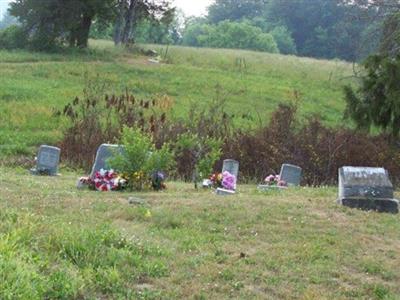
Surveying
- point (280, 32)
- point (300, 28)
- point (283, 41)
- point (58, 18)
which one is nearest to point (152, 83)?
point (58, 18)

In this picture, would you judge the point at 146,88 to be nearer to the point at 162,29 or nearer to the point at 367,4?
the point at 367,4

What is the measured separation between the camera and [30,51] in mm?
36594

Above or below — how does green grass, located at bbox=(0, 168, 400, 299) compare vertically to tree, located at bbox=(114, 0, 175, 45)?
below

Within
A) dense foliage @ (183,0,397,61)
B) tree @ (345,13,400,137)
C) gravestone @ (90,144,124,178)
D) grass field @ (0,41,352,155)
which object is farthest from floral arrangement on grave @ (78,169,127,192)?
dense foliage @ (183,0,397,61)

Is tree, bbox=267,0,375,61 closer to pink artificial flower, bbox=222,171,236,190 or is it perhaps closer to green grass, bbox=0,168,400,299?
pink artificial flower, bbox=222,171,236,190

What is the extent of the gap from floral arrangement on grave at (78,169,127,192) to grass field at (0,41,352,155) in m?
8.23

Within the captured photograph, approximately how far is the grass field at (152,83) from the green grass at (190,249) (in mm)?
10709

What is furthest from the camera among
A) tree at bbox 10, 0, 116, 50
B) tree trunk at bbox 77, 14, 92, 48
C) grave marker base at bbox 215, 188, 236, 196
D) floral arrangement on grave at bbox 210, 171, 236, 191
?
tree trunk at bbox 77, 14, 92, 48

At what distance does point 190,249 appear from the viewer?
626 centimetres

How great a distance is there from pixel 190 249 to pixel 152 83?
2367 centimetres

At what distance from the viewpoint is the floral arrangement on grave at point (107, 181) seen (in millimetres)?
9617

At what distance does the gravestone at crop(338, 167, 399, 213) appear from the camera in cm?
872

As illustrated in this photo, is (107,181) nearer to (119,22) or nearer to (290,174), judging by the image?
(290,174)

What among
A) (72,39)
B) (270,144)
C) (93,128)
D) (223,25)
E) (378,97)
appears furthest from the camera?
(223,25)
